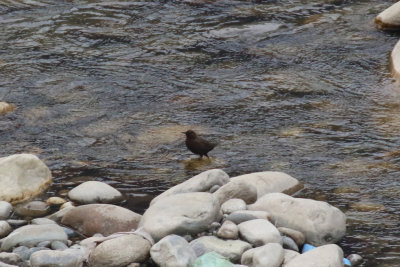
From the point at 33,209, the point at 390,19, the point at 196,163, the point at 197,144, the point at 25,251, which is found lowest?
the point at 196,163

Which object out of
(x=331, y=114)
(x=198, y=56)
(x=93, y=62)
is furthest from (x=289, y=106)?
(x=93, y=62)

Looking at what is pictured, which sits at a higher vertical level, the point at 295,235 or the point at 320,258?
the point at 320,258

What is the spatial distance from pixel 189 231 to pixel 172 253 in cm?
44

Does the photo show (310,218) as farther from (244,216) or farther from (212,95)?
(212,95)

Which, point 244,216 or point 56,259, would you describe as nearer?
point 56,259

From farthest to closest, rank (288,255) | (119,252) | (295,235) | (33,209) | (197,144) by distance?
(197,144), (33,209), (295,235), (288,255), (119,252)

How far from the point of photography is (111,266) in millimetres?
5621

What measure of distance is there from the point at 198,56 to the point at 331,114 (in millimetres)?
2675

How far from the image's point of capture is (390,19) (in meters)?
12.0

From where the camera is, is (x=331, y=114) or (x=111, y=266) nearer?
(x=111, y=266)

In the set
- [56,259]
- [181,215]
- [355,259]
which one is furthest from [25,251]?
[355,259]

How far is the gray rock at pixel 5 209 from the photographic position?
666 cm

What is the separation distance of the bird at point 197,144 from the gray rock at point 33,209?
165 cm

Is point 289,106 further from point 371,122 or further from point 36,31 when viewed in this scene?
point 36,31
